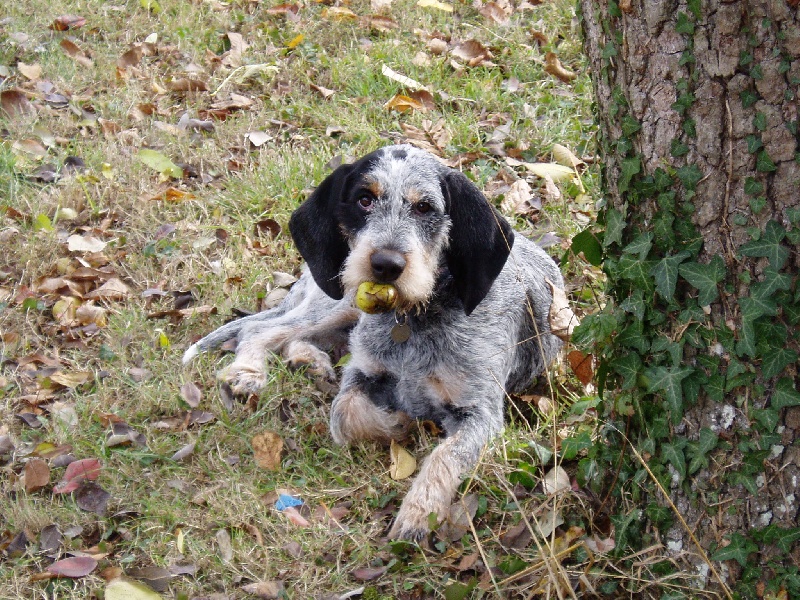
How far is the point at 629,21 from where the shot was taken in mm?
2707

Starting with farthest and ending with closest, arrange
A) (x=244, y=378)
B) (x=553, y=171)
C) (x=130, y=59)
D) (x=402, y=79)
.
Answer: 1. (x=130, y=59)
2. (x=402, y=79)
3. (x=553, y=171)
4. (x=244, y=378)

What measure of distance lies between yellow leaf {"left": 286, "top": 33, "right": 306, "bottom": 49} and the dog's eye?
395 centimetres

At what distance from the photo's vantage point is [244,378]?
15.7ft

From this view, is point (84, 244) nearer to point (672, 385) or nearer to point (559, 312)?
point (559, 312)

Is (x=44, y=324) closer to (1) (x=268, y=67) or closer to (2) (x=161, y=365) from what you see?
(2) (x=161, y=365)

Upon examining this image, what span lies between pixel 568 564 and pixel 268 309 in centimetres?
283

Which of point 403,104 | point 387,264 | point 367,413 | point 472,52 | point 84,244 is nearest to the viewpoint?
point 387,264

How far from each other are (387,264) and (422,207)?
0.44m

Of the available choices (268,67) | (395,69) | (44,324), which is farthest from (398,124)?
(44,324)


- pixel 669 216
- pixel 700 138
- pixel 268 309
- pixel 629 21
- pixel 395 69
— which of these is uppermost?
pixel 629 21

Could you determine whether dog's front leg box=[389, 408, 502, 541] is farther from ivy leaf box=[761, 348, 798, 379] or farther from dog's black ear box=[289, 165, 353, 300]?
ivy leaf box=[761, 348, 798, 379]

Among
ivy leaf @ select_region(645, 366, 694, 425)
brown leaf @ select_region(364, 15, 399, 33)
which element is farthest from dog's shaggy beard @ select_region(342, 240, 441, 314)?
brown leaf @ select_region(364, 15, 399, 33)

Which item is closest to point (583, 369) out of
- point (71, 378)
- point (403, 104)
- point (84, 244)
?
point (71, 378)

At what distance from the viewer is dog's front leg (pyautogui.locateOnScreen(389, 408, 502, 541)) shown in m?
3.68
